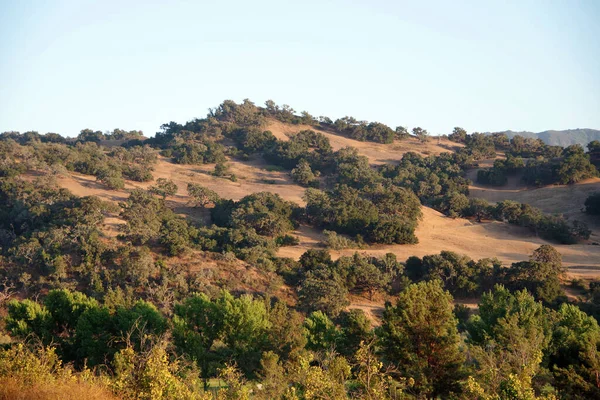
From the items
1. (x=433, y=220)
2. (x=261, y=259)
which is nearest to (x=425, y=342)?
(x=261, y=259)

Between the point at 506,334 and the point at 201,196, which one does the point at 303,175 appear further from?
the point at 506,334

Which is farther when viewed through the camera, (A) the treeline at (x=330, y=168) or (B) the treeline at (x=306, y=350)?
(A) the treeline at (x=330, y=168)

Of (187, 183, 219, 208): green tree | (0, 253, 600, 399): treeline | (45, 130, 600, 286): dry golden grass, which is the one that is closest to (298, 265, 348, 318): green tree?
(0, 253, 600, 399): treeline

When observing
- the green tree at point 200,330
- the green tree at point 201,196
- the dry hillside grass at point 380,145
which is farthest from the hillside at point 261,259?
the dry hillside grass at point 380,145

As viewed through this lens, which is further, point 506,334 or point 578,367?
point 506,334

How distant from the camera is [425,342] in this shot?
1784 centimetres

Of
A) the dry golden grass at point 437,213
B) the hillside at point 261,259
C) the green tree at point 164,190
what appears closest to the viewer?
the hillside at point 261,259

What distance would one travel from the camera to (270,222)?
4388 cm

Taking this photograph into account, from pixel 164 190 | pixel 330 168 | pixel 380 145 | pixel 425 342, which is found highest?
pixel 380 145

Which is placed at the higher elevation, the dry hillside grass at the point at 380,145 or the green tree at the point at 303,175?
the dry hillside grass at the point at 380,145

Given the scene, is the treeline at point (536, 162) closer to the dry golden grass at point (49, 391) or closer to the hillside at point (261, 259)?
the hillside at point (261, 259)

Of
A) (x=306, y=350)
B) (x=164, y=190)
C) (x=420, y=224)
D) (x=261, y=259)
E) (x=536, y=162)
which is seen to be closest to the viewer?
(x=306, y=350)

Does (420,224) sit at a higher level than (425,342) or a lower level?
lower

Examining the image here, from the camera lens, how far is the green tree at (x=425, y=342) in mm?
17234
